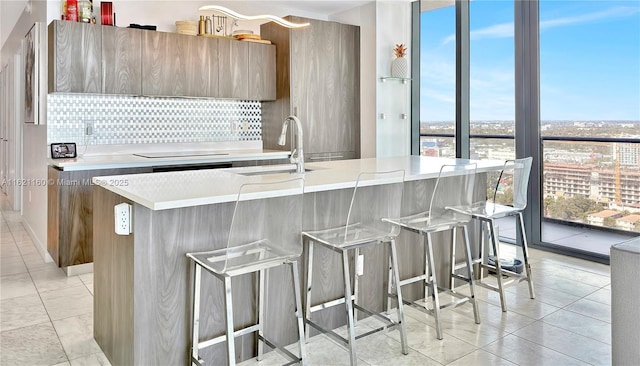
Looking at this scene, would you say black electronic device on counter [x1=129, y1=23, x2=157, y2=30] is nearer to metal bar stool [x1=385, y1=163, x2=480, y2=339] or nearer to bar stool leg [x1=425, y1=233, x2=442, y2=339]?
metal bar stool [x1=385, y1=163, x2=480, y2=339]

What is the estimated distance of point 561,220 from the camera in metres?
4.58

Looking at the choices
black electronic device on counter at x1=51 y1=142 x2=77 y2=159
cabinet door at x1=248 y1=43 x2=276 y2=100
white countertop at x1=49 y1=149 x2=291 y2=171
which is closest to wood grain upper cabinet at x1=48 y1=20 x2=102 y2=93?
black electronic device on counter at x1=51 y1=142 x2=77 y2=159

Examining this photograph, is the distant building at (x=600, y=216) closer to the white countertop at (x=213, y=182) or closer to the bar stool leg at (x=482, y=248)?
the bar stool leg at (x=482, y=248)

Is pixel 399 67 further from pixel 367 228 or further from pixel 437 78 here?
pixel 367 228

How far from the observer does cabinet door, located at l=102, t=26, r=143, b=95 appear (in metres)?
4.18

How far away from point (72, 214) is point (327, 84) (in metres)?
2.89

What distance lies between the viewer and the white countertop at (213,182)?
205cm

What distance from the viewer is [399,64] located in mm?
5293

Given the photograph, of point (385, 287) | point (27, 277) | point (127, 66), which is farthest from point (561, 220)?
point (27, 277)

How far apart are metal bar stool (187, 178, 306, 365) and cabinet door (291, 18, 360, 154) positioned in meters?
3.02

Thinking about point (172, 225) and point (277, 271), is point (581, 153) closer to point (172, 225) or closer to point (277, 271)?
point (277, 271)

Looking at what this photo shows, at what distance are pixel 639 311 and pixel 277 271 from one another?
1633mm

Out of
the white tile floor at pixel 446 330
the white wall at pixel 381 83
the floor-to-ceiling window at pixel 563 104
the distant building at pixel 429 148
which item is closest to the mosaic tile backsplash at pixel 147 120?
the white wall at pixel 381 83

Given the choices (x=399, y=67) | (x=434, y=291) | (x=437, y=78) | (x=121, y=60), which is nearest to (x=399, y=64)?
(x=399, y=67)
